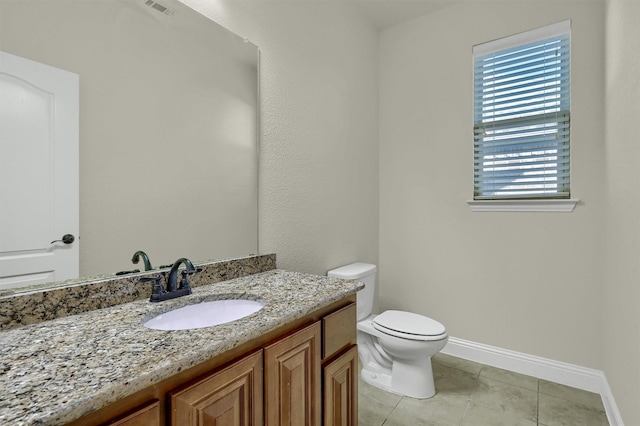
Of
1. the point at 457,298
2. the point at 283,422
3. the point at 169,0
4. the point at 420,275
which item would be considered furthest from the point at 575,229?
the point at 169,0

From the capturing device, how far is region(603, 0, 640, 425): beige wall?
1.37 m

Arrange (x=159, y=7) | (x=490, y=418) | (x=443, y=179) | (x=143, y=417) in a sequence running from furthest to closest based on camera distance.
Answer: (x=443, y=179)
(x=490, y=418)
(x=159, y=7)
(x=143, y=417)

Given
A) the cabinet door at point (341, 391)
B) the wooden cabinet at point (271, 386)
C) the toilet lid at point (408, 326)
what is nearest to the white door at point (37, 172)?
the wooden cabinet at point (271, 386)

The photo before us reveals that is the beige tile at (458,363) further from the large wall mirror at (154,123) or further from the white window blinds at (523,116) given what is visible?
the large wall mirror at (154,123)

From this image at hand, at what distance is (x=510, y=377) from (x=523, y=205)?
1.22m

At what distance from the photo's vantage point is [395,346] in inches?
77.0

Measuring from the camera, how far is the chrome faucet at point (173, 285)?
1.17 m

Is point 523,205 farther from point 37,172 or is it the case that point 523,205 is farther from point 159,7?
point 37,172

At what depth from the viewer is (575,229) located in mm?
2146

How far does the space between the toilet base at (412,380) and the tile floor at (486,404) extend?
4 cm

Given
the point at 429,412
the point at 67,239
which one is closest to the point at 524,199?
the point at 429,412

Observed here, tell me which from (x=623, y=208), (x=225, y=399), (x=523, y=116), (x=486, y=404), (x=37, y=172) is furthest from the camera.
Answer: (x=523, y=116)

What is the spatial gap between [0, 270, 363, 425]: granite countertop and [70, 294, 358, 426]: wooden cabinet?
5 cm

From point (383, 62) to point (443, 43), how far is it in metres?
0.52
